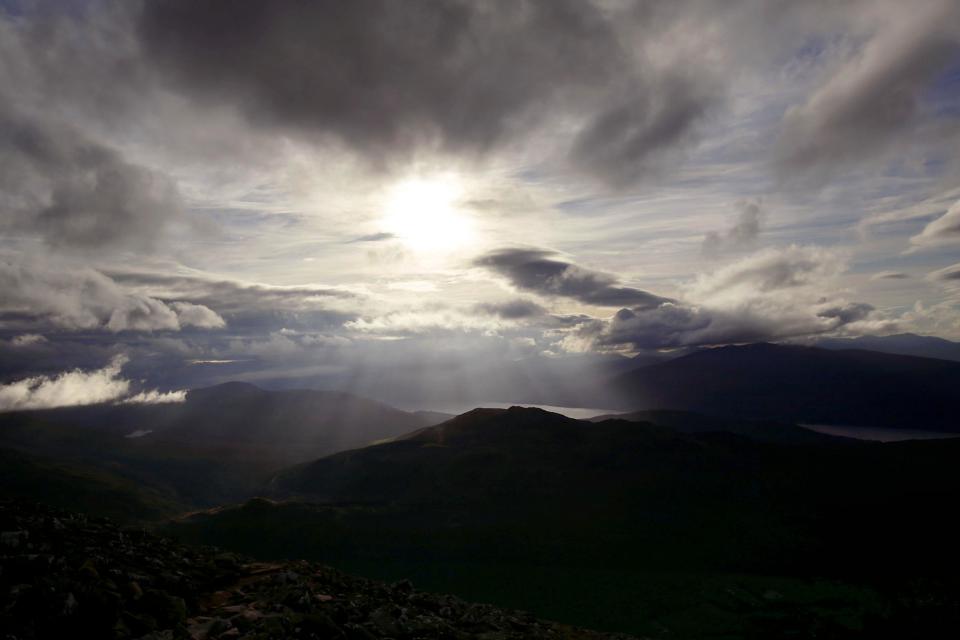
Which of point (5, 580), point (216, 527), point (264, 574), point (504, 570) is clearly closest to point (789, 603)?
point (504, 570)

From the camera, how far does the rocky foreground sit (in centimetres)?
1742

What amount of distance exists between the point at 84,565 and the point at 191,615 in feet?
16.7

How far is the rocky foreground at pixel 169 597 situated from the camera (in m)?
17.4

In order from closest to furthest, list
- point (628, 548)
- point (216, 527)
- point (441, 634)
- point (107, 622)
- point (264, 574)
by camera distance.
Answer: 1. point (107, 622)
2. point (441, 634)
3. point (264, 574)
4. point (628, 548)
5. point (216, 527)

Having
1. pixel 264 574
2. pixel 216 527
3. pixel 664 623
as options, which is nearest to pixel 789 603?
pixel 664 623

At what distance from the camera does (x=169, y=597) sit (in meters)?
22.5

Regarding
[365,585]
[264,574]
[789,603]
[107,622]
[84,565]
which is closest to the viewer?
[107,622]

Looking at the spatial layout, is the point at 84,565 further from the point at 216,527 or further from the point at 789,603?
the point at 216,527

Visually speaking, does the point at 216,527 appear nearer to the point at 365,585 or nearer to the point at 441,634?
the point at 365,585

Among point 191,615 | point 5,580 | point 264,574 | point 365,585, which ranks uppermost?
point 5,580

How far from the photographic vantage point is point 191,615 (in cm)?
2317

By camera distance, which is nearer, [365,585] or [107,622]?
[107,622]

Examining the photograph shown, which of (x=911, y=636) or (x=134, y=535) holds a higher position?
(x=134, y=535)

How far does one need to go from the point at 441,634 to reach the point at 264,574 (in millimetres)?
15188
